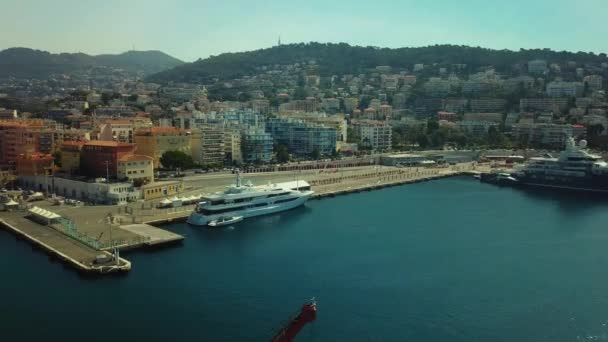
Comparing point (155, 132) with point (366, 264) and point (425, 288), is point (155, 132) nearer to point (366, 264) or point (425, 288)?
point (366, 264)

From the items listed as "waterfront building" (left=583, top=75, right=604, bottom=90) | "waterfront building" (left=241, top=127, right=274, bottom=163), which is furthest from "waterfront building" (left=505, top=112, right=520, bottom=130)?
"waterfront building" (left=241, top=127, right=274, bottom=163)

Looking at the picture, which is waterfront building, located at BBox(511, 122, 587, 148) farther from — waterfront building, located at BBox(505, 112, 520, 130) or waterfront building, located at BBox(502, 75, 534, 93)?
waterfront building, located at BBox(502, 75, 534, 93)

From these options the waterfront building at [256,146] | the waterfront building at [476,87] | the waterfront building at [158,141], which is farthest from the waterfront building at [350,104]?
the waterfront building at [158,141]

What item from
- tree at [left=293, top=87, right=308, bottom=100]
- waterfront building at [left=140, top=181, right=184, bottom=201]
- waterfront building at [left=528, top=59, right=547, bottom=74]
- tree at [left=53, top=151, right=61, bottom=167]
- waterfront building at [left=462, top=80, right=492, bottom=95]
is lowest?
waterfront building at [left=140, top=181, right=184, bottom=201]

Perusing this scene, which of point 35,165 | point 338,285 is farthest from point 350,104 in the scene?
point 338,285

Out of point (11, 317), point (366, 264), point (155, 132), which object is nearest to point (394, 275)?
point (366, 264)

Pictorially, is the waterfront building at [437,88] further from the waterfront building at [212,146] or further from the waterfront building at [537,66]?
the waterfront building at [212,146]
